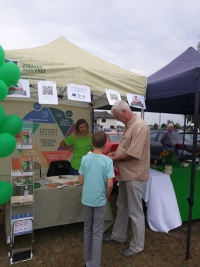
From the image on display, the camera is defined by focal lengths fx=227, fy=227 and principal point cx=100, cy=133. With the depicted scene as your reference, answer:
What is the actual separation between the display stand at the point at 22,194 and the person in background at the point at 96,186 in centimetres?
64

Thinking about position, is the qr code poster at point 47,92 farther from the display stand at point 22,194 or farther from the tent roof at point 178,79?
the tent roof at point 178,79

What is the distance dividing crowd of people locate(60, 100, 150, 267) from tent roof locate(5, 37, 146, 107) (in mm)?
592

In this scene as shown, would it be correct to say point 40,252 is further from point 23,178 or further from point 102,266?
point 23,178

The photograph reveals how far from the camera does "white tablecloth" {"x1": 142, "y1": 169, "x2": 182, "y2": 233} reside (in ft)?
9.80

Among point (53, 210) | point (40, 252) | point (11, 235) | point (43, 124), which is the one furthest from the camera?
point (43, 124)

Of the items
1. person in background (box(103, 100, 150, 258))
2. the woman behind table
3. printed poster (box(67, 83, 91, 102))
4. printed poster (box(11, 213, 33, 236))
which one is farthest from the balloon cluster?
the woman behind table

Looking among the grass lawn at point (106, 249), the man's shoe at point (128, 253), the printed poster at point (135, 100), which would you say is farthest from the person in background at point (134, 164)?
the printed poster at point (135, 100)

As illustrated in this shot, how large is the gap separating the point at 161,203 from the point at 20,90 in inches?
88.5

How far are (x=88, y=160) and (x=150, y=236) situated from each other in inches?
63.3

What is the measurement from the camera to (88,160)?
2.01 m

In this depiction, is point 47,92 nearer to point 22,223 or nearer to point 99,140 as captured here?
A: point 99,140

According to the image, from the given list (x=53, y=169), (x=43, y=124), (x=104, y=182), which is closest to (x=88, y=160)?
(x=104, y=182)

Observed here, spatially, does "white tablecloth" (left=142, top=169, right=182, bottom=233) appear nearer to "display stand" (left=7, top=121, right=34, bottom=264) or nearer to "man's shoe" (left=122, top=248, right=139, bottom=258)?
"man's shoe" (left=122, top=248, right=139, bottom=258)

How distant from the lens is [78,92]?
2592mm
